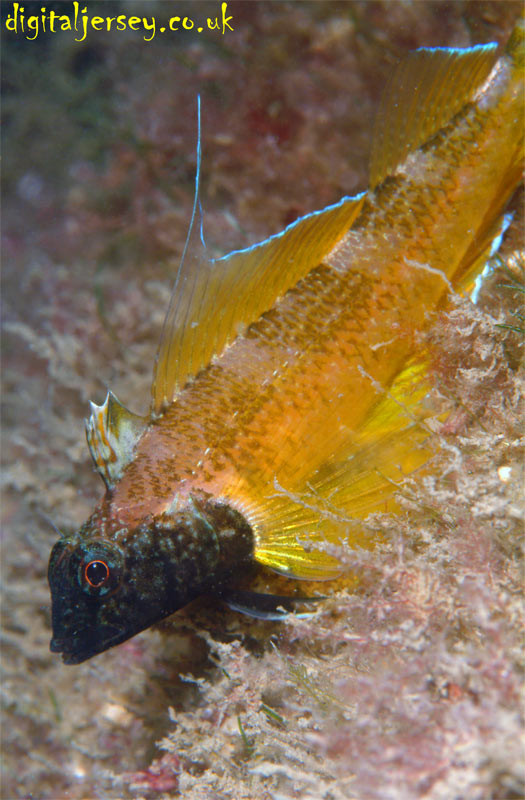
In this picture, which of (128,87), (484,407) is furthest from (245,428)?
(128,87)

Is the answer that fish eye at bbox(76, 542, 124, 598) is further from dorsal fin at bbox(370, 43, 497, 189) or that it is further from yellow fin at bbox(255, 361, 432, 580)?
dorsal fin at bbox(370, 43, 497, 189)

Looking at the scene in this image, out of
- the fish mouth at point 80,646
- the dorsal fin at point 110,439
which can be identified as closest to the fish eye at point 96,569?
the fish mouth at point 80,646

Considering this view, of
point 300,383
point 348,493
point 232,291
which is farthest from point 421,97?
point 348,493

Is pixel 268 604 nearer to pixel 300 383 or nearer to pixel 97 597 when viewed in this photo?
pixel 97 597

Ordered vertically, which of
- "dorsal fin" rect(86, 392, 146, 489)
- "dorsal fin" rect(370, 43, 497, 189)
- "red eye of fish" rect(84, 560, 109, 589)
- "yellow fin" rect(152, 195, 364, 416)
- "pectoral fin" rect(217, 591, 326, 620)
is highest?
"dorsal fin" rect(370, 43, 497, 189)

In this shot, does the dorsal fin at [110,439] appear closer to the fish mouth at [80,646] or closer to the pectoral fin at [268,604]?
the fish mouth at [80,646]

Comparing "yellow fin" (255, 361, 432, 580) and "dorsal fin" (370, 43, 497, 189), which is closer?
"yellow fin" (255, 361, 432, 580)

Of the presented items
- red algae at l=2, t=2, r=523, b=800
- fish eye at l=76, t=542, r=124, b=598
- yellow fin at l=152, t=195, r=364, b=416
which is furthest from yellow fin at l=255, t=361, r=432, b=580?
yellow fin at l=152, t=195, r=364, b=416
